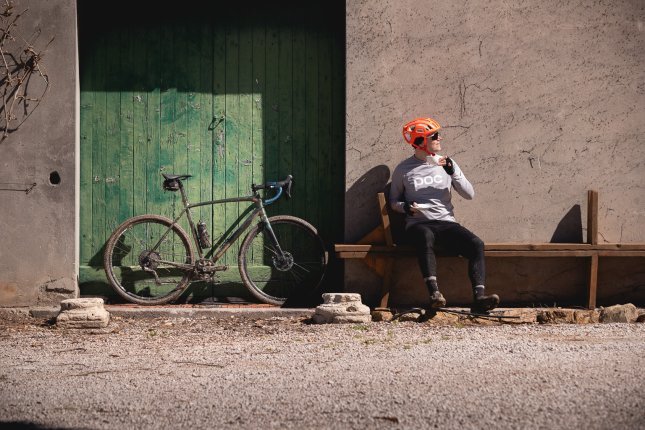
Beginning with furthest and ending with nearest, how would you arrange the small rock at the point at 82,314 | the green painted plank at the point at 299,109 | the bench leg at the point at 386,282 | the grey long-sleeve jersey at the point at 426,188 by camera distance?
the green painted plank at the point at 299,109 < the bench leg at the point at 386,282 < the grey long-sleeve jersey at the point at 426,188 < the small rock at the point at 82,314

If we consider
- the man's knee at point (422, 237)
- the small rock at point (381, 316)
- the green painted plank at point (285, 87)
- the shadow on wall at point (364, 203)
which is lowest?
the small rock at point (381, 316)

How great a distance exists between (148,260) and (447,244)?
2.73 meters

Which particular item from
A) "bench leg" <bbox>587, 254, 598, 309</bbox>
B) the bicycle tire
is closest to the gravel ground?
"bench leg" <bbox>587, 254, 598, 309</bbox>

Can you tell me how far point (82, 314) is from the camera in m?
7.38

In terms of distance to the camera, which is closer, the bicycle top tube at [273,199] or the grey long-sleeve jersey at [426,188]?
the grey long-sleeve jersey at [426,188]

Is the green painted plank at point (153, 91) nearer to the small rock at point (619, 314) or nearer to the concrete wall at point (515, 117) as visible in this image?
the concrete wall at point (515, 117)

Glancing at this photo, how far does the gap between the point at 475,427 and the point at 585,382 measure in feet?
3.67

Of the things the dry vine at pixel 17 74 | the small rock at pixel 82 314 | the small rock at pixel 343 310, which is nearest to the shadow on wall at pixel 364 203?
the small rock at pixel 343 310

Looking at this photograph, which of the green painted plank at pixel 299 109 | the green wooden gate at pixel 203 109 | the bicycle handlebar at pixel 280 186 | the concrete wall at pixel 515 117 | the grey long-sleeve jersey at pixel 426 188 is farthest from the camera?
the green painted plank at pixel 299 109

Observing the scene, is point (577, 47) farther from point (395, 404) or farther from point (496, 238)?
point (395, 404)

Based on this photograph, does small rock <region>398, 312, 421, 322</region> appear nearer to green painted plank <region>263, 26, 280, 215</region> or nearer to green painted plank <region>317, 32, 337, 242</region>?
green painted plank <region>317, 32, 337, 242</region>

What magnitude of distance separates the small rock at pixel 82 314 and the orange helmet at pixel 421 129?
9.97 ft

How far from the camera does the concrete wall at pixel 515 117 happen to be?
27.0 feet

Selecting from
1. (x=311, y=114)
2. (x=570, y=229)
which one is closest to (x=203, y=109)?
(x=311, y=114)
